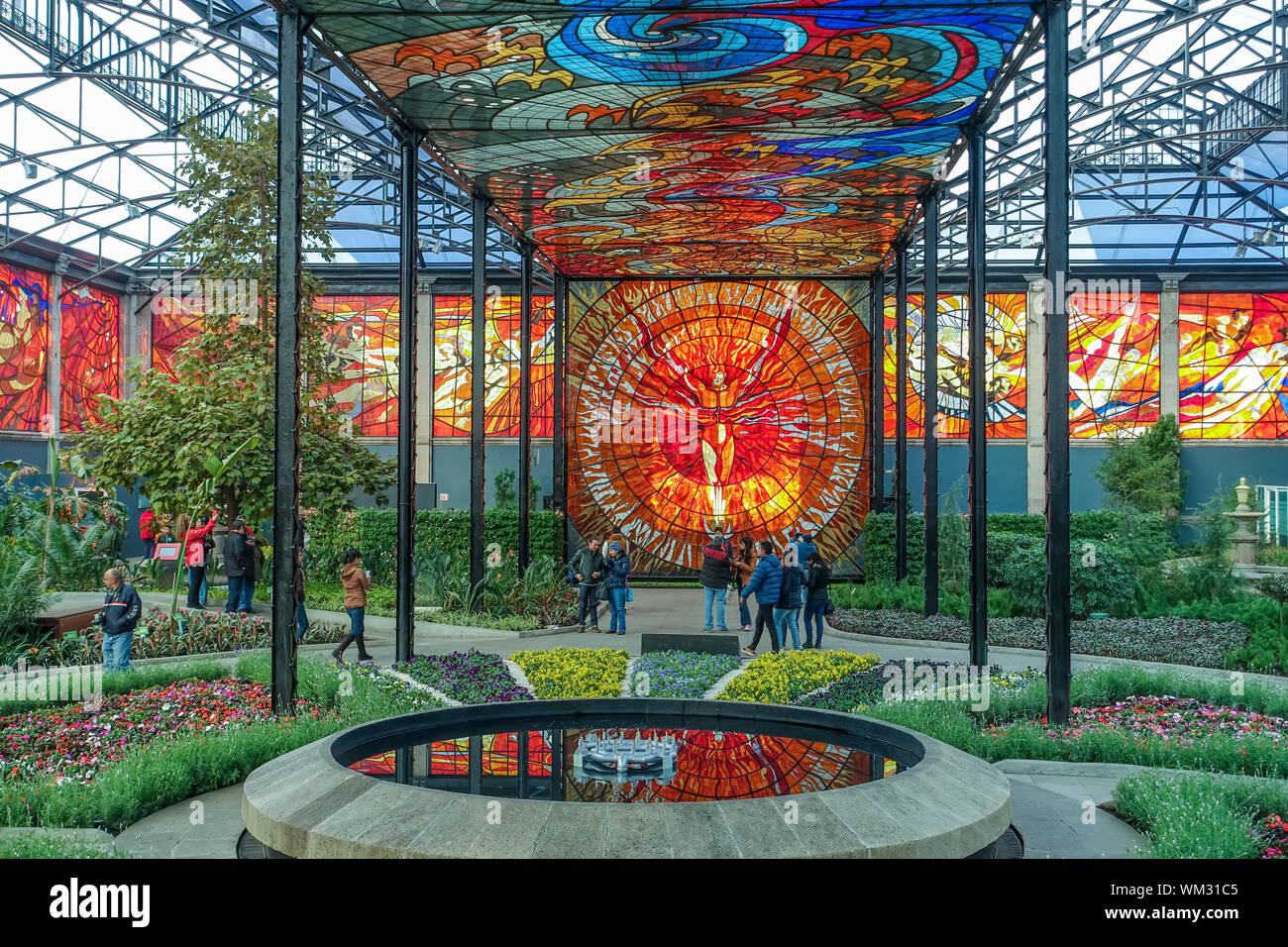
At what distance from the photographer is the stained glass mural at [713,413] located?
23.8m

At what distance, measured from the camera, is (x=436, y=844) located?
476cm

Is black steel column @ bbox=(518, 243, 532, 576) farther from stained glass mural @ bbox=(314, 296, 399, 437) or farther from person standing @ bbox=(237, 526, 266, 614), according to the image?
stained glass mural @ bbox=(314, 296, 399, 437)

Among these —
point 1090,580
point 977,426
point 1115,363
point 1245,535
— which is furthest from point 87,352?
point 1245,535

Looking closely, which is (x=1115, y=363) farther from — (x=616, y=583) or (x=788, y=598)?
(x=788, y=598)

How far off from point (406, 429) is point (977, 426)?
6.66 m

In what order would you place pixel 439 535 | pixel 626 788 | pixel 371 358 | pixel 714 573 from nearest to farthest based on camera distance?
pixel 626 788, pixel 714 573, pixel 439 535, pixel 371 358

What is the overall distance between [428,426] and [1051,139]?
77.8 ft

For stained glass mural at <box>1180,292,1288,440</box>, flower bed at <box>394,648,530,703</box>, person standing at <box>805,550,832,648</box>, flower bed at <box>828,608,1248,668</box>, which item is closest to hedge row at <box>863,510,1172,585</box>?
flower bed at <box>828,608,1248,668</box>

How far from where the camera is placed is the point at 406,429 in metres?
12.5

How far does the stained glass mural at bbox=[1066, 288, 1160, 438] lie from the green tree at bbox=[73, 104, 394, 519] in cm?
2059

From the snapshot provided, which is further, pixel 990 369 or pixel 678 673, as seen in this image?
pixel 990 369

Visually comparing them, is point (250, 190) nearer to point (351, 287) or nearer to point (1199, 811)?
point (351, 287)

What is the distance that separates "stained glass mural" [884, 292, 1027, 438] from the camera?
1176 inches
